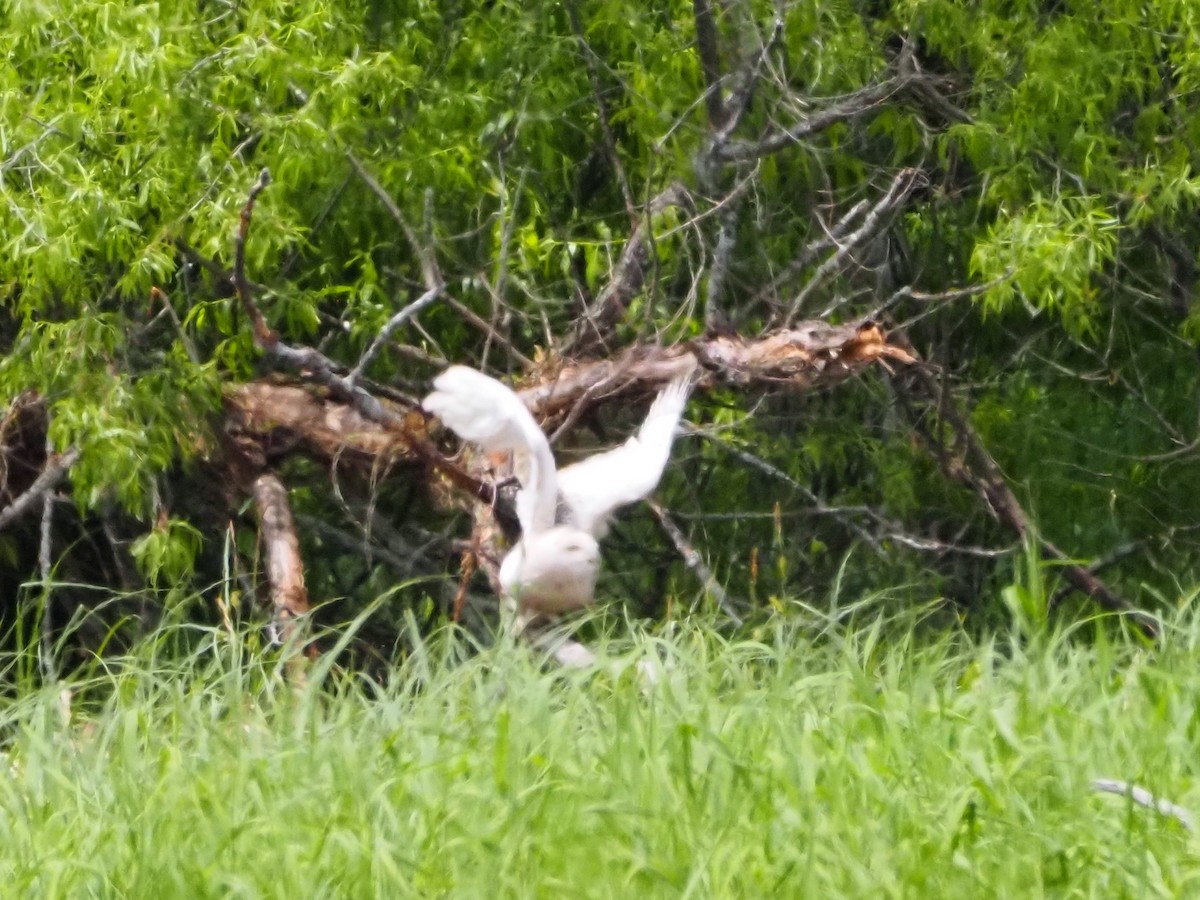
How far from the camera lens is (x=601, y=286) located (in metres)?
6.25

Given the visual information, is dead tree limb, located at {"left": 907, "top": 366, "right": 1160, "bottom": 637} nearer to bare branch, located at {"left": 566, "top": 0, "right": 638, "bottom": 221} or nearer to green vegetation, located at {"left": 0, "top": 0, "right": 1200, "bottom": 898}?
green vegetation, located at {"left": 0, "top": 0, "right": 1200, "bottom": 898}

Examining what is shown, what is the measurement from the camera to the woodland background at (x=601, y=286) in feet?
17.9

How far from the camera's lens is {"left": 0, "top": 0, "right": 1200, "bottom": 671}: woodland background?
17.9 feet

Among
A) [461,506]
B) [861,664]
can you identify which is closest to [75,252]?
[461,506]

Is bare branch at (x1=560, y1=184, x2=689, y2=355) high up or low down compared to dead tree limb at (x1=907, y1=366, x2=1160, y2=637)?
up

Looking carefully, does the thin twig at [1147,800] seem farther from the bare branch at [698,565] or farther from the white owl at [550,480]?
the bare branch at [698,565]

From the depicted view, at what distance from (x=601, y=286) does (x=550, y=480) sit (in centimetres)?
135

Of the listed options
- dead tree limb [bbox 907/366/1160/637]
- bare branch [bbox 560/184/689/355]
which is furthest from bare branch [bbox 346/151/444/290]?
dead tree limb [bbox 907/366/1160/637]

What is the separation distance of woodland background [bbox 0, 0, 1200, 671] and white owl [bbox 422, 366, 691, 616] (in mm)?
178

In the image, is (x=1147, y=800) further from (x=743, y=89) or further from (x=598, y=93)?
(x=598, y=93)

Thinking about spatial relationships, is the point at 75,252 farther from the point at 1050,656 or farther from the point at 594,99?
the point at 1050,656

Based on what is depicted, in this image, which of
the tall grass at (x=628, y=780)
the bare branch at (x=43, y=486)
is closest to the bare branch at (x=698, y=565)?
the tall grass at (x=628, y=780)

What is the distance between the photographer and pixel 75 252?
5.22 m

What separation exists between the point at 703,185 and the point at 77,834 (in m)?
3.26
